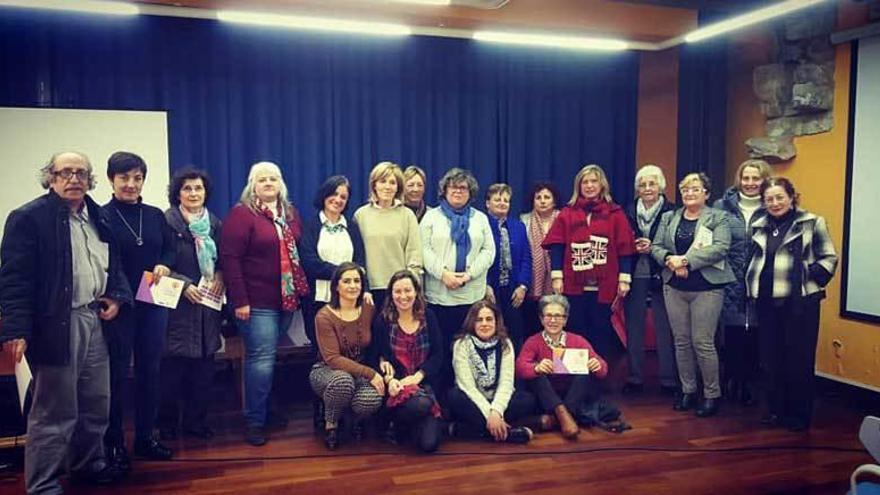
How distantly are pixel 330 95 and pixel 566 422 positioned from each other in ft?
9.58

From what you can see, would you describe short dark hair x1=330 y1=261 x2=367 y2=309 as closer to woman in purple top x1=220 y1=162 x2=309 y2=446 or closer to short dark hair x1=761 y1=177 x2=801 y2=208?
woman in purple top x1=220 y1=162 x2=309 y2=446

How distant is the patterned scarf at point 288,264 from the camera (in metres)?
3.27

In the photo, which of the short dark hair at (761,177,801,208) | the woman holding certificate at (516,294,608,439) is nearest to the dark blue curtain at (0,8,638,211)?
the woman holding certificate at (516,294,608,439)

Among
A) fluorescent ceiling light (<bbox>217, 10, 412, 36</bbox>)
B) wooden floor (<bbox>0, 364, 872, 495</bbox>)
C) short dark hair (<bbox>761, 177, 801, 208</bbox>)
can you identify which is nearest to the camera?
wooden floor (<bbox>0, 364, 872, 495</bbox>)

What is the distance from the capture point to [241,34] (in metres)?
4.57

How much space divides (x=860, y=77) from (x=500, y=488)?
331cm

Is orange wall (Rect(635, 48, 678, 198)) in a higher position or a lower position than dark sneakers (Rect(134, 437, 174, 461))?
higher

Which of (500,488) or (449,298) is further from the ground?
(449,298)

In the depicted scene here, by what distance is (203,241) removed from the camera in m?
3.18

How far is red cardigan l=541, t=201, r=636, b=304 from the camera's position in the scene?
3834 mm

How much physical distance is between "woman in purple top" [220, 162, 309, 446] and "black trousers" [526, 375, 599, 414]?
1.34 meters

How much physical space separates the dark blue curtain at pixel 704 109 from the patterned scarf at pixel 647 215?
1.23 meters

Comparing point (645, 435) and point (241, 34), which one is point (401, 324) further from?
point (241, 34)

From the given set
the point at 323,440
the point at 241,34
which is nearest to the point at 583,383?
the point at 323,440
